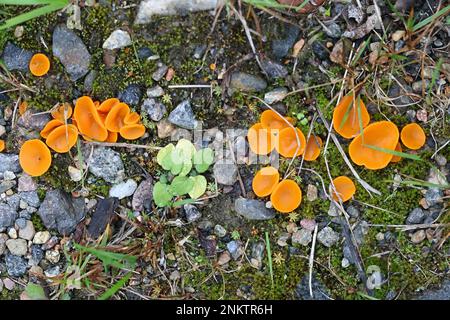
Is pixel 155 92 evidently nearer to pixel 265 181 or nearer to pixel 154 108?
pixel 154 108

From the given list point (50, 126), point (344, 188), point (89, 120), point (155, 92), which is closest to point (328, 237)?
point (344, 188)

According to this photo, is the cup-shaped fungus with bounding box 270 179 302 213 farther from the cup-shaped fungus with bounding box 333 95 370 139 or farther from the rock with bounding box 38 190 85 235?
the rock with bounding box 38 190 85 235

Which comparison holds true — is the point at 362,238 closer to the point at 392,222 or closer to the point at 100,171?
the point at 392,222

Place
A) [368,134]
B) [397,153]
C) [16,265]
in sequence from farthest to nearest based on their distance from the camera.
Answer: [16,265] < [368,134] < [397,153]

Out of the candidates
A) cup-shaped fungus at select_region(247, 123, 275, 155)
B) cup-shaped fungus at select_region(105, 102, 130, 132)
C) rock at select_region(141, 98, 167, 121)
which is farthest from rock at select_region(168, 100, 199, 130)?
cup-shaped fungus at select_region(247, 123, 275, 155)

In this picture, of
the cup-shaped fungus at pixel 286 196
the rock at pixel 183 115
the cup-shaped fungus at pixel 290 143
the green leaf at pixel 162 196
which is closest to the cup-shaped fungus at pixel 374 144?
the cup-shaped fungus at pixel 290 143

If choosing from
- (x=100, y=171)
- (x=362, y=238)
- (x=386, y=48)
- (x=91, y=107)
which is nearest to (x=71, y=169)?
(x=100, y=171)
